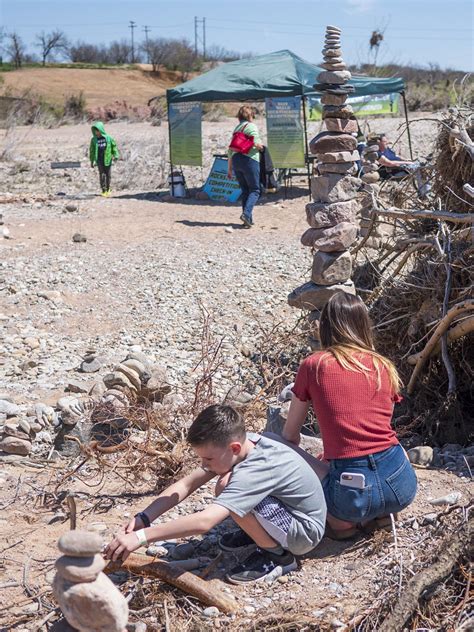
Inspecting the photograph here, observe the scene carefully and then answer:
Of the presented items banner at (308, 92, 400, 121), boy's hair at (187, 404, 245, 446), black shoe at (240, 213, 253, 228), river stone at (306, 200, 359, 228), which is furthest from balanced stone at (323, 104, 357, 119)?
banner at (308, 92, 400, 121)

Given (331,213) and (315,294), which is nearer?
(331,213)

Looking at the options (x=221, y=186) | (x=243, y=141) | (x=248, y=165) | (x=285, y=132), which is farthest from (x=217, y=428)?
(x=221, y=186)

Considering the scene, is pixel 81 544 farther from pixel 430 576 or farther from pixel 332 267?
pixel 332 267

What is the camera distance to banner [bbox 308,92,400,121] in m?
15.2

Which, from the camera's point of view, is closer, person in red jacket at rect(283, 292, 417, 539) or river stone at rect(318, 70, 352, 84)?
person in red jacket at rect(283, 292, 417, 539)

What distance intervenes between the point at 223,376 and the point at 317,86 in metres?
2.33

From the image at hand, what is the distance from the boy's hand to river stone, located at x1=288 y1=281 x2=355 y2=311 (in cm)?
348

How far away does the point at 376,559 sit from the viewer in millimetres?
3648

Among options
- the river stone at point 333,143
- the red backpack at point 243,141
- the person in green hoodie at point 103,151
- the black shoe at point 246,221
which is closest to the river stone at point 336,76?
the river stone at point 333,143

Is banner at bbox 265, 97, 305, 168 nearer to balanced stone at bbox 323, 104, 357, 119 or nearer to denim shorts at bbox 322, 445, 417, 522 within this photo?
balanced stone at bbox 323, 104, 357, 119

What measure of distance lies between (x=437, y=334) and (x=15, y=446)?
2762 millimetres

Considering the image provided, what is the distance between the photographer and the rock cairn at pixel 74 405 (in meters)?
5.45

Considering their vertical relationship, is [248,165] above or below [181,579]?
above

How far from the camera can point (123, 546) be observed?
3225 mm
